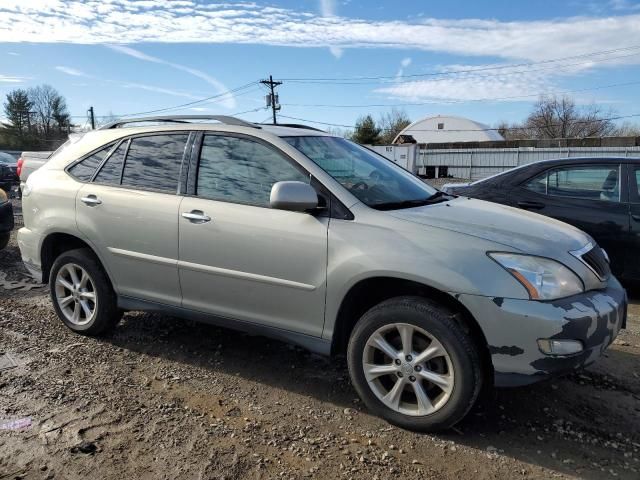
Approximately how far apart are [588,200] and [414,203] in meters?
3.29

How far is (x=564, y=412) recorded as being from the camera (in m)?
3.35

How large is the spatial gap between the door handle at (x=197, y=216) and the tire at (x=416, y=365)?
49.7 inches

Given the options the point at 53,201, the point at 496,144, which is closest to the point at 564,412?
the point at 53,201

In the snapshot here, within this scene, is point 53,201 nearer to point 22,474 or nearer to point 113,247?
point 113,247

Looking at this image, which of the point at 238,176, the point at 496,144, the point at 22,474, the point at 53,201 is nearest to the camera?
the point at 22,474

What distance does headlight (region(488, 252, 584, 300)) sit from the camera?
2803 mm

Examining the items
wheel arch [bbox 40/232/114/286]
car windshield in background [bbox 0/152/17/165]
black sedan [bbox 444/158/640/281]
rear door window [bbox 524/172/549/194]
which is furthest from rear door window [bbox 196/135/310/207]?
car windshield in background [bbox 0/152/17/165]

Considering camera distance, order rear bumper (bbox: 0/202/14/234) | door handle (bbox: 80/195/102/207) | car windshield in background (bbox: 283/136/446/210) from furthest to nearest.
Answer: rear bumper (bbox: 0/202/14/234)
door handle (bbox: 80/195/102/207)
car windshield in background (bbox: 283/136/446/210)

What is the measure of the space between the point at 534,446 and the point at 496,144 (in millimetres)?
33633

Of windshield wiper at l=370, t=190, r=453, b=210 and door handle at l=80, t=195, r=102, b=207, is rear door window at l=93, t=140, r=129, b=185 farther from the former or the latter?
windshield wiper at l=370, t=190, r=453, b=210

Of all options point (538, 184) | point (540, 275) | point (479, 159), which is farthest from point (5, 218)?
point (479, 159)

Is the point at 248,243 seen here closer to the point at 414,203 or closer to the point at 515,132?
the point at 414,203

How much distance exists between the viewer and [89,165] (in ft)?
14.6

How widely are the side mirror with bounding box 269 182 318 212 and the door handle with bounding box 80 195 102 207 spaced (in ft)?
5.73
